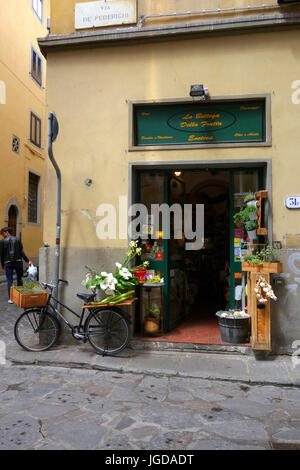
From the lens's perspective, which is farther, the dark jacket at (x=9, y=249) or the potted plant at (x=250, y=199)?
the dark jacket at (x=9, y=249)

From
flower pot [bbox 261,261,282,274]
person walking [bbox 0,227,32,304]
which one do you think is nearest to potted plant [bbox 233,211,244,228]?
flower pot [bbox 261,261,282,274]

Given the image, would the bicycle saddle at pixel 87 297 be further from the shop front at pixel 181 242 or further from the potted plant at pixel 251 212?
the potted plant at pixel 251 212

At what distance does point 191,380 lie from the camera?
471 centimetres

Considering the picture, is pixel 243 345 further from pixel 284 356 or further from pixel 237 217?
pixel 237 217

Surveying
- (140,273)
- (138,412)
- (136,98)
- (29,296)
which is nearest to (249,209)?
(140,273)

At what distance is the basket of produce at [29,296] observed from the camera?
18.1ft

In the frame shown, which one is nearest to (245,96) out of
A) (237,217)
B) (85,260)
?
(237,217)

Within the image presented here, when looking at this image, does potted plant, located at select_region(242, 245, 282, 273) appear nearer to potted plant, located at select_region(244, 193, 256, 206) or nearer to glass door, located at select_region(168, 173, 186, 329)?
potted plant, located at select_region(244, 193, 256, 206)

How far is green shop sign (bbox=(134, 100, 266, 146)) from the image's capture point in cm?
591

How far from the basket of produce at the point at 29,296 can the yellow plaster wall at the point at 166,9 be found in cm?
443

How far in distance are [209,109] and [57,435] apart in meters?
5.03

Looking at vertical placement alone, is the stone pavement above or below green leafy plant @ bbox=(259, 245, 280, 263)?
below

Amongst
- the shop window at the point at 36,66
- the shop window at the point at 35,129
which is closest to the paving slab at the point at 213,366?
the shop window at the point at 35,129

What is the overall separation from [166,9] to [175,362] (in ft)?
18.4
